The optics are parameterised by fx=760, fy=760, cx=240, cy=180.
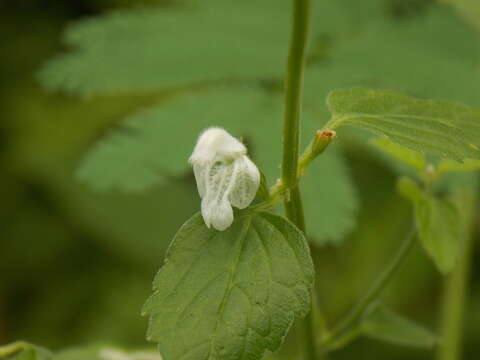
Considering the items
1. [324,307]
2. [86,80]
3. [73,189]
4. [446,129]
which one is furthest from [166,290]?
[73,189]

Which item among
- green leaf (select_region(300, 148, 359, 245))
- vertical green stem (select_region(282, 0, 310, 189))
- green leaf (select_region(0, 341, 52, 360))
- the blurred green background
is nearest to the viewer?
vertical green stem (select_region(282, 0, 310, 189))

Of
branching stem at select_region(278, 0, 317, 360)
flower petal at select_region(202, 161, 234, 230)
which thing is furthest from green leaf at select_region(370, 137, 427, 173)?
flower petal at select_region(202, 161, 234, 230)

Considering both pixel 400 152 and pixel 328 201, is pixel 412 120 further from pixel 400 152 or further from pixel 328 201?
pixel 328 201

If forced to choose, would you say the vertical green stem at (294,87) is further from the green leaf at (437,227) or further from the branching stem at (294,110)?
the green leaf at (437,227)

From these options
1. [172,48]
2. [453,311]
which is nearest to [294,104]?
[453,311]

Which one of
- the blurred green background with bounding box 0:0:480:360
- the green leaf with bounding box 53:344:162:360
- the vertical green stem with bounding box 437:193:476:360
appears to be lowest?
the blurred green background with bounding box 0:0:480:360

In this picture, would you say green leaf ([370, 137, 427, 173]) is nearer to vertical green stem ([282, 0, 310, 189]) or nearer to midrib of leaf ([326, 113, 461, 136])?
midrib of leaf ([326, 113, 461, 136])
